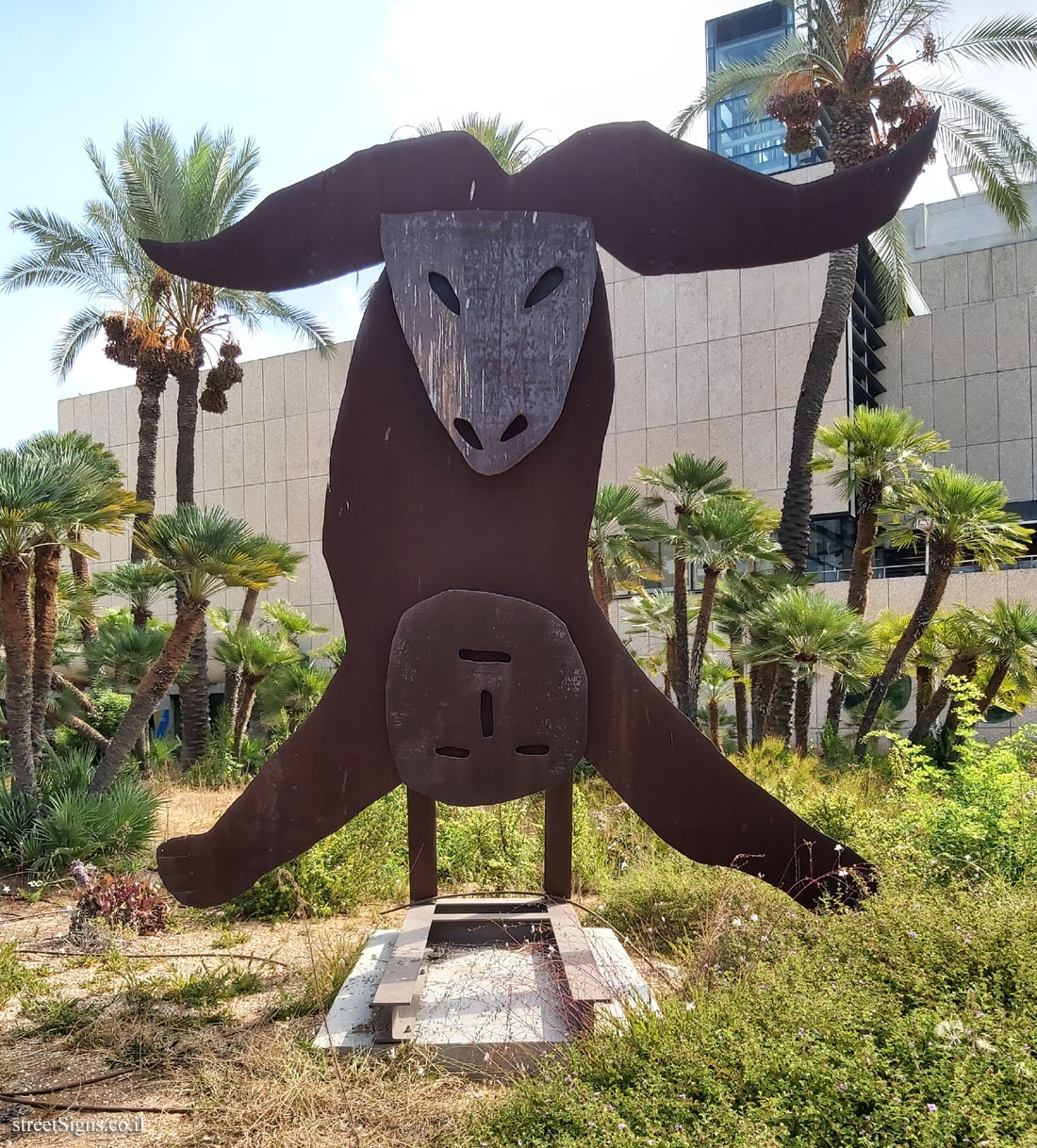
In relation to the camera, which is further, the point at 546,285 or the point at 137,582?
the point at 137,582

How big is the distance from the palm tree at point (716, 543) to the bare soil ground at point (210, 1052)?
28.7ft

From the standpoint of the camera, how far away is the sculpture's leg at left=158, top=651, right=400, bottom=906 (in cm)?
468

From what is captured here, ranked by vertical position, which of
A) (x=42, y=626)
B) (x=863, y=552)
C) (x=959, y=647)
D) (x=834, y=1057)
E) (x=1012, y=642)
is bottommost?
(x=834, y=1057)

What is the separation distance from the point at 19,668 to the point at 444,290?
7390 millimetres

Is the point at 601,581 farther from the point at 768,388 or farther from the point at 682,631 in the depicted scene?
the point at 768,388

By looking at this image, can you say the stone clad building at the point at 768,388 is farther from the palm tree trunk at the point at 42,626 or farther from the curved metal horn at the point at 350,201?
the curved metal horn at the point at 350,201

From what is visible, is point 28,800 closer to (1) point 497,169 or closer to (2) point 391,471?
(2) point 391,471

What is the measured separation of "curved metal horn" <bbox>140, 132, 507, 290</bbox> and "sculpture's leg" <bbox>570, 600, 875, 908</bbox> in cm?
245

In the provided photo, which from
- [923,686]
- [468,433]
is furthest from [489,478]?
[923,686]

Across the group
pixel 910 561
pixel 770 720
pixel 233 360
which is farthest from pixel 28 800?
pixel 910 561

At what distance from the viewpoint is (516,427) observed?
15.3 feet

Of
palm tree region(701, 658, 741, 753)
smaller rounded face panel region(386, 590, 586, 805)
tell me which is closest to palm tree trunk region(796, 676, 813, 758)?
palm tree region(701, 658, 741, 753)

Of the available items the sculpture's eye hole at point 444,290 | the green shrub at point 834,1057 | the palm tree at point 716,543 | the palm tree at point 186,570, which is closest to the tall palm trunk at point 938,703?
the palm tree at point 716,543

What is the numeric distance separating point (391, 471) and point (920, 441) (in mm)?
12076
